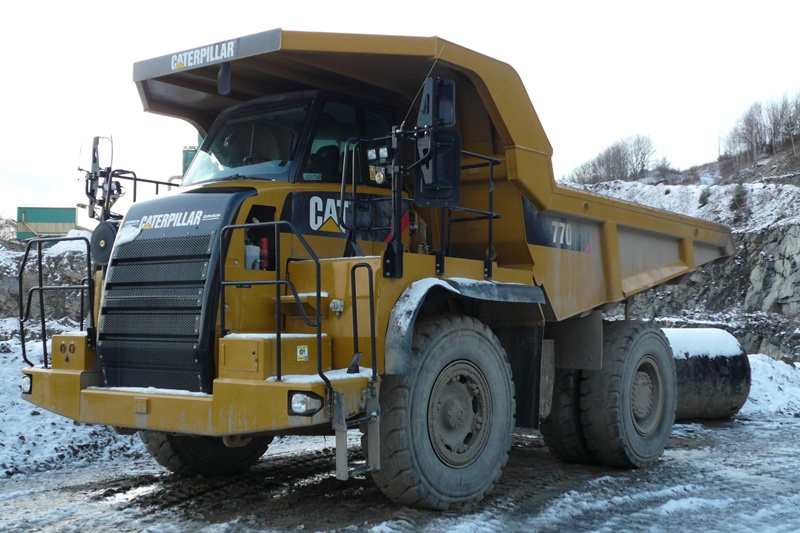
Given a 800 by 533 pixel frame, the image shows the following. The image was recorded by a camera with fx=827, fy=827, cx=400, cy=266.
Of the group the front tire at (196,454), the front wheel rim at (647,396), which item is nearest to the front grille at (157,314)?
the front tire at (196,454)

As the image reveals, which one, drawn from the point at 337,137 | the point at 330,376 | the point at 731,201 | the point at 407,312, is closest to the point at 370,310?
the point at 407,312

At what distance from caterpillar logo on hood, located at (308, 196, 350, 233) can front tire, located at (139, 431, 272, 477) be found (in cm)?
187

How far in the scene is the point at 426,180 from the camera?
5.24 meters

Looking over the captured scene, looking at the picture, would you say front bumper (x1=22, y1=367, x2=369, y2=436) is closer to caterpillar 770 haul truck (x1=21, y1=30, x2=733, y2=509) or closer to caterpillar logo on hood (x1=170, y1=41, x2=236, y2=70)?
caterpillar 770 haul truck (x1=21, y1=30, x2=733, y2=509)

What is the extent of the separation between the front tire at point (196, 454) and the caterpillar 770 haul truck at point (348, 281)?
0.02 m

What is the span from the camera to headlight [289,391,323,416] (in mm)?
4570

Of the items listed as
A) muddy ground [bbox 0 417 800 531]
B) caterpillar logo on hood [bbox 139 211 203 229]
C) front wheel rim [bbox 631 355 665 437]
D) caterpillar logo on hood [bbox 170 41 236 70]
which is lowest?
muddy ground [bbox 0 417 800 531]

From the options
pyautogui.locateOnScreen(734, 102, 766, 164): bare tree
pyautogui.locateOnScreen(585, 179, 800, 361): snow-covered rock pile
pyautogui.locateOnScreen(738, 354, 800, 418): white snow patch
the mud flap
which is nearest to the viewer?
the mud flap

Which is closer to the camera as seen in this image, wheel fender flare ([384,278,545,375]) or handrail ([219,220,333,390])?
handrail ([219,220,333,390])

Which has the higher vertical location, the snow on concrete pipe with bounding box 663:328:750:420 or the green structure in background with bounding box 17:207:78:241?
the green structure in background with bounding box 17:207:78:241

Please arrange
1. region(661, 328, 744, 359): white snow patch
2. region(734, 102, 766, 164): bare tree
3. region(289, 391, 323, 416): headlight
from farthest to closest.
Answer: region(734, 102, 766, 164): bare tree < region(661, 328, 744, 359): white snow patch < region(289, 391, 323, 416): headlight

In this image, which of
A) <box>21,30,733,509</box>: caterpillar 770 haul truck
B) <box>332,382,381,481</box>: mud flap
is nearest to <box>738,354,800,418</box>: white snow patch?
<box>21,30,733,509</box>: caterpillar 770 haul truck

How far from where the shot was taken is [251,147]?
20.3ft

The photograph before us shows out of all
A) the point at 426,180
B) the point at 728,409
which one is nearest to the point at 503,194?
the point at 426,180
